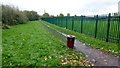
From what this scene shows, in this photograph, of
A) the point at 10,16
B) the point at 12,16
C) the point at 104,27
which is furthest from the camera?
the point at 12,16

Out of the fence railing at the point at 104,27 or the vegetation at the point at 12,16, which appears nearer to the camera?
the fence railing at the point at 104,27

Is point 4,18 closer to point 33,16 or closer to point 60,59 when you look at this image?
point 60,59

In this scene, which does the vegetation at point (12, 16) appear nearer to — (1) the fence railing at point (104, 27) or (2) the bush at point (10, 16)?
(2) the bush at point (10, 16)

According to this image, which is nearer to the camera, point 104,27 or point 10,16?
point 104,27

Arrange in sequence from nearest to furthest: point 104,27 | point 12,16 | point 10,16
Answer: point 104,27 < point 10,16 < point 12,16

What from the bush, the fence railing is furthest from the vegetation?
the fence railing

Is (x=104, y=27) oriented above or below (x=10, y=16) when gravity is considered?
below

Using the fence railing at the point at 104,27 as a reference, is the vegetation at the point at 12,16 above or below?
above

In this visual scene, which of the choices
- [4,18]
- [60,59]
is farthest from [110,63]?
[4,18]

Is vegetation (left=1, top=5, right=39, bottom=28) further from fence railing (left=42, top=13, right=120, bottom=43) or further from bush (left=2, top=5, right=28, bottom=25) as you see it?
fence railing (left=42, top=13, right=120, bottom=43)

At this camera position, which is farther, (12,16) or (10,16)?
(12,16)

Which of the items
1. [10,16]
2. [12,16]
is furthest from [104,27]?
[12,16]

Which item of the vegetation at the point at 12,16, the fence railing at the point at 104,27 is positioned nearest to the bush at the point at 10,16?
the vegetation at the point at 12,16

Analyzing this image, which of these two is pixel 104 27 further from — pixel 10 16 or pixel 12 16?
pixel 12 16
